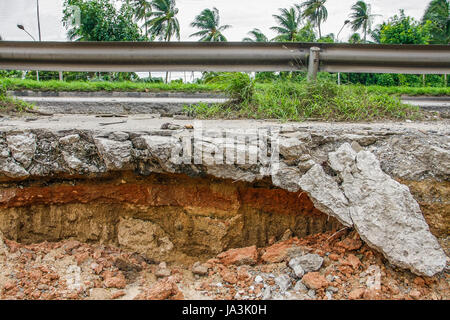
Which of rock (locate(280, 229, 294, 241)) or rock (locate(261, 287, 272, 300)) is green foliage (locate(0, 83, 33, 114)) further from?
rock (locate(261, 287, 272, 300))

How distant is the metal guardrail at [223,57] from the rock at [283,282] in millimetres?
2436

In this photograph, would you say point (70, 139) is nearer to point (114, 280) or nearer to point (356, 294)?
point (114, 280)

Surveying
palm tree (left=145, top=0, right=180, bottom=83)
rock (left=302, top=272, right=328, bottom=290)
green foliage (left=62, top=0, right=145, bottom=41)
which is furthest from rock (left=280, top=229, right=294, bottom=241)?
palm tree (left=145, top=0, right=180, bottom=83)

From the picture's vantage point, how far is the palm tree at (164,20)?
1063 inches

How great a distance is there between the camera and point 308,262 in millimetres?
2400

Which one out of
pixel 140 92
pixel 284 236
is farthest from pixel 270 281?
pixel 140 92

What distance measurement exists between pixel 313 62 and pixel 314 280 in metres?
2.55

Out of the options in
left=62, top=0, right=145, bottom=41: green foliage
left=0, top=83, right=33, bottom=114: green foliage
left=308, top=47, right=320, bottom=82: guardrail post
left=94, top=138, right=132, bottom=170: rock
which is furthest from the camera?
left=62, top=0, right=145, bottom=41: green foliage

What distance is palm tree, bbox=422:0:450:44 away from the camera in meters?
24.8

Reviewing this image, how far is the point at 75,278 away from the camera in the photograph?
2447 millimetres

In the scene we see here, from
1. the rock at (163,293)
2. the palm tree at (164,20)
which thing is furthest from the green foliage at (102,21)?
the rock at (163,293)

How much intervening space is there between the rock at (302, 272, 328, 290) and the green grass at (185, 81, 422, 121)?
1.45m

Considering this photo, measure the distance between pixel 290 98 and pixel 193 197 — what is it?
1.51 meters

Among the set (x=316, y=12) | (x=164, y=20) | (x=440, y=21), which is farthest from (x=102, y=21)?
(x=440, y=21)
